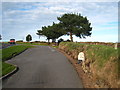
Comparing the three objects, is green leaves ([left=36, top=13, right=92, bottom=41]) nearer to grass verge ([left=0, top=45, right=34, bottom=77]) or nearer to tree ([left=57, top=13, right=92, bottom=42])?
tree ([left=57, top=13, right=92, bottom=42])

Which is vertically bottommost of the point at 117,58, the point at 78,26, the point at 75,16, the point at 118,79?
the point at 118,79

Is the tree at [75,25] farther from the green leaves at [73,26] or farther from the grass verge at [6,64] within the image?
the grass verge at [6,64]

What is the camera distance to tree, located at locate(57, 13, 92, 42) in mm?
61250

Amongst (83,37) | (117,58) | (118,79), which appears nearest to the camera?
(118,79)

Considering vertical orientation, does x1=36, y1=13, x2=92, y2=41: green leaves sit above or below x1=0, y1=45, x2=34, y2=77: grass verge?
above

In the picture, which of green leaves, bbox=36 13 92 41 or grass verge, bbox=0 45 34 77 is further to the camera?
green leaves, bbox=36 13 92 41

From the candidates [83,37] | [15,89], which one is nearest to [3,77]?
[15,89]

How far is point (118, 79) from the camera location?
8922mm

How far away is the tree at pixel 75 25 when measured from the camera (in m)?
61.2

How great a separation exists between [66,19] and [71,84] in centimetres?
5350

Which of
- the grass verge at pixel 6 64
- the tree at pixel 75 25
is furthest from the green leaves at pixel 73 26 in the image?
the grass verge at pixel 6 64

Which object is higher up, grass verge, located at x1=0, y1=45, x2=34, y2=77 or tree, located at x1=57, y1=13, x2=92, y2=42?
tree, located at x1=57, y1=13, x2=92, y2=42

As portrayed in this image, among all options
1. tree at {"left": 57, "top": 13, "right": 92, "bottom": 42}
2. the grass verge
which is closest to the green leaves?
tree at {"left": 57, "top": 13, "right": 92, "bottom": 42}

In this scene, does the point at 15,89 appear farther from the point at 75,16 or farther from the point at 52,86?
the point at 75,16
